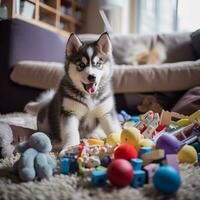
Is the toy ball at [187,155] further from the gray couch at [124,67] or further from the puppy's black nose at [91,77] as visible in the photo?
the gray couch at [124,67]

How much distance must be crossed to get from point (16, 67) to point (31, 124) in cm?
52

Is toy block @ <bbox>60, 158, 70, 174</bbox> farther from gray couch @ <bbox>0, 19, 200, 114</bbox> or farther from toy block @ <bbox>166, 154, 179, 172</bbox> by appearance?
gray couch @ <bbox>0, 19, 200, 114</bbox>

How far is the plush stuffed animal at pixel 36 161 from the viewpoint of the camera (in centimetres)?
62

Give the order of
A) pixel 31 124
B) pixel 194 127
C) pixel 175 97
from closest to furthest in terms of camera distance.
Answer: pixel 194 127, pixel 31 124, pixel 175 97

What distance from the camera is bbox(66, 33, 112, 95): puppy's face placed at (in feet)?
3.26

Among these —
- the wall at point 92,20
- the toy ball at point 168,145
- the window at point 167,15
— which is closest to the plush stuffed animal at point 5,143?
the toy ball at point 168,145

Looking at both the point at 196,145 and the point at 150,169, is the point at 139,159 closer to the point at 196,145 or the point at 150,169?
the point at 150,169

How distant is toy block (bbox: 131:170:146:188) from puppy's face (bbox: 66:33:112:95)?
47 cm

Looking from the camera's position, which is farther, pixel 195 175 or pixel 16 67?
pixel 16 67

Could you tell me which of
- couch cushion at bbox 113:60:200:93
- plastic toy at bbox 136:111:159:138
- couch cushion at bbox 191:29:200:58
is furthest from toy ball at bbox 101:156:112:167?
couch cushion at bbox 191:29:200:58

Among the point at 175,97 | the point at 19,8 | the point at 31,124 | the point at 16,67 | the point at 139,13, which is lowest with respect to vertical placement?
the point at 31,124

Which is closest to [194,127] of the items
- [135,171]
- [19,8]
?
[135,171]

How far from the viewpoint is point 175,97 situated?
1.54 m

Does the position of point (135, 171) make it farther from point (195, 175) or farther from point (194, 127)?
point (194, 127)
